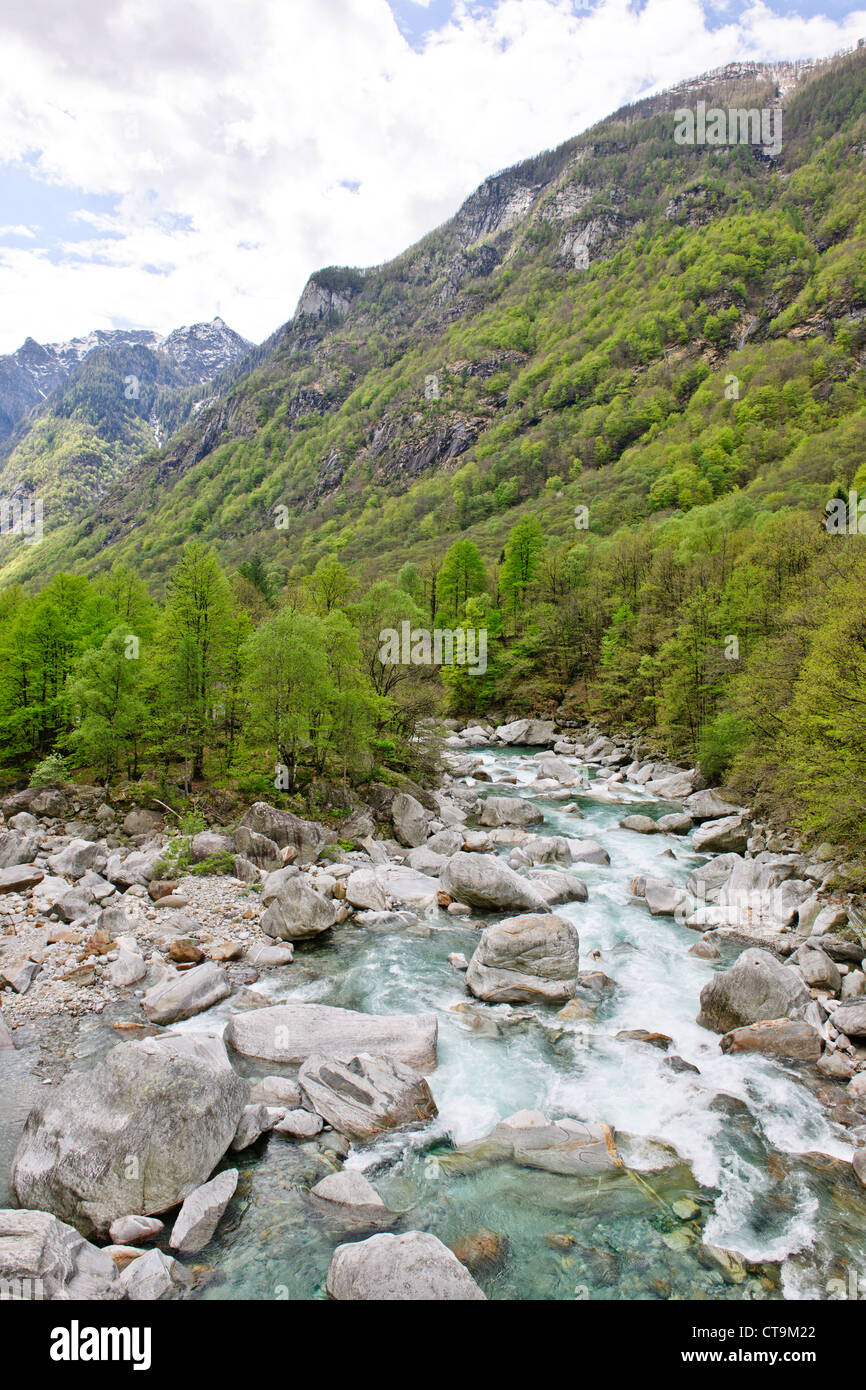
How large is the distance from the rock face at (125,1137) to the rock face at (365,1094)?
1.71 m

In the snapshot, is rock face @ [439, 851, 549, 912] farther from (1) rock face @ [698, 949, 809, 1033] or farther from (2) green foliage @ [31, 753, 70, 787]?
(2) green foliage @ [31, 753, 70, 787]

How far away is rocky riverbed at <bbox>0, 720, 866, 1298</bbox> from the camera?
26.8 ft

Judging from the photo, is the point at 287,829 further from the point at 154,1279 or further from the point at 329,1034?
the point at 154,1279

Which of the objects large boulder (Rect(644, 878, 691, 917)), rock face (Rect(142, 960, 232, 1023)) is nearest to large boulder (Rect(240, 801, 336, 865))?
rock face (Rect(142, 960, 232, 1023))

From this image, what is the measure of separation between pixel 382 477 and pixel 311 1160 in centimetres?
15336

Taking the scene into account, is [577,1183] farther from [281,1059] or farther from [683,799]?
[683,799]

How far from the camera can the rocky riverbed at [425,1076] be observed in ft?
26.8

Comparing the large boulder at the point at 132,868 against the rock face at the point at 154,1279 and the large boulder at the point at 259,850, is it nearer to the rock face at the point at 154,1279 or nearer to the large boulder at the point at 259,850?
the large boulder at the point at 259,850

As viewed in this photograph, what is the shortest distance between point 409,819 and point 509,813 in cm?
509

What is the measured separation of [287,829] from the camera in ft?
78.6

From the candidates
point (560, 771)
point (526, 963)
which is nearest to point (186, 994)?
point (526, 963)

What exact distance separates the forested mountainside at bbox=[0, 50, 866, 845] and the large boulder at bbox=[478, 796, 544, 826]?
233 inches

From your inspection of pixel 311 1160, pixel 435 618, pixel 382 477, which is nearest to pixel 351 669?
pixel 311 1160

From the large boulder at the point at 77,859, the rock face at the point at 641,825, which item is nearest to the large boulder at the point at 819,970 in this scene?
the rock face at the point at 641,825
